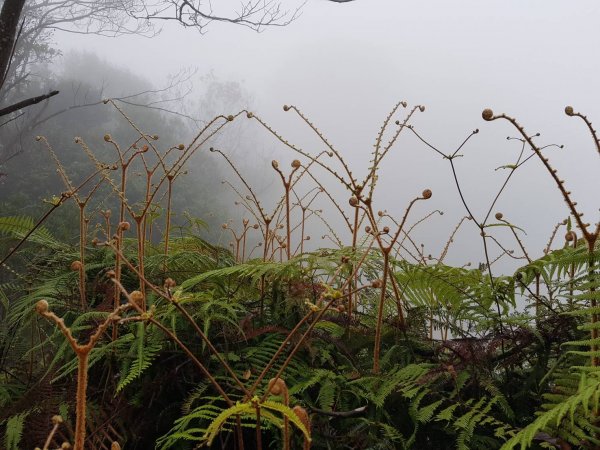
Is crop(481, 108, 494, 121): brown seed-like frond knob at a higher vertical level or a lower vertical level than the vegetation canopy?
higher

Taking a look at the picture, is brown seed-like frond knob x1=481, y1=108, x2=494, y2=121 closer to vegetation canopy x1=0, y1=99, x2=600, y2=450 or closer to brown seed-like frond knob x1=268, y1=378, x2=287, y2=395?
vegetation canopy x1=0, y1=99, x2=600, y2=450

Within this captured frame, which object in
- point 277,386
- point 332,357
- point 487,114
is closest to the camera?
point 277,386

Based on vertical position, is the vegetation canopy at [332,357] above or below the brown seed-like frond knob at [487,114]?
below

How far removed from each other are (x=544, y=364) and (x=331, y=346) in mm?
Result: 346

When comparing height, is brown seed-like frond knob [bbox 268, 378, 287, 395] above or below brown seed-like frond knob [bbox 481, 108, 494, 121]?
below

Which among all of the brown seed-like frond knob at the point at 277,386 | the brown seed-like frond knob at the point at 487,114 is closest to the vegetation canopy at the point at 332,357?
the brown seed-like frond knob at the point at 487,114

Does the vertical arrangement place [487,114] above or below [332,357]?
above

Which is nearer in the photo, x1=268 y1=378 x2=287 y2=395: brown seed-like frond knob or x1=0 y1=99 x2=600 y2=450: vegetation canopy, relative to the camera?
x1=268 y1=378 x2=287 y2=395: brown seed-like frond knob

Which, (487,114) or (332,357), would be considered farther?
(332,357)

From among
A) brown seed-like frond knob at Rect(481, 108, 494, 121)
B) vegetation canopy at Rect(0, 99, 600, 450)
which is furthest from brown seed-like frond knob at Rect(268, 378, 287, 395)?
brown seed-like frond knob at Rect(481, 108, 494, 121)

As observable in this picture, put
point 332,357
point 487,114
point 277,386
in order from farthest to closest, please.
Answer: point 332,357
point 487,114
point 277,386

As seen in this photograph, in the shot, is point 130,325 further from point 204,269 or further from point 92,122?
point 92,122

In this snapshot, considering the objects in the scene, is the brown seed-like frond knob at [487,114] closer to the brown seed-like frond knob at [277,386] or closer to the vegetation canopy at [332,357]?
the vegetation canopy at [332,357]

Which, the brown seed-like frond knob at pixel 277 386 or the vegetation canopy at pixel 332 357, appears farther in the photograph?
the vegetation canopy at pixel 332 357
